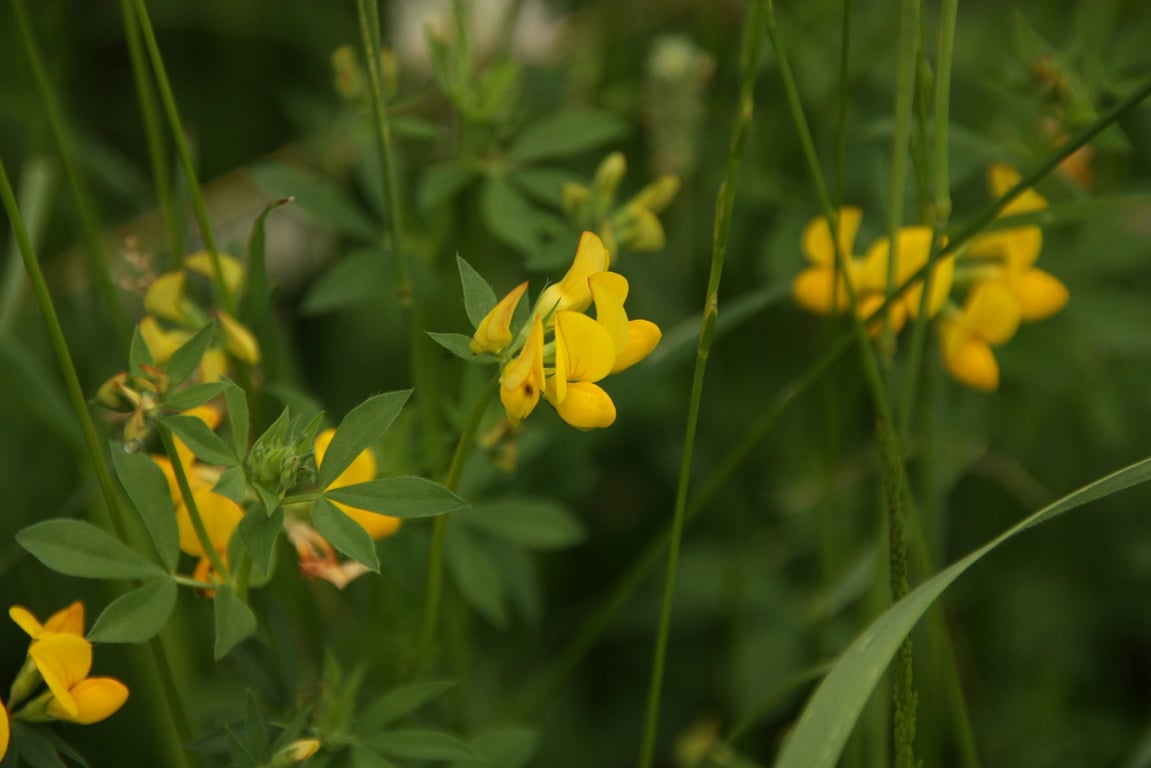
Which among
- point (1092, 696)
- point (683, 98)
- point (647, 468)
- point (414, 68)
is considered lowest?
point (1092, 696)

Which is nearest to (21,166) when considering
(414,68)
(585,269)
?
(414,68)

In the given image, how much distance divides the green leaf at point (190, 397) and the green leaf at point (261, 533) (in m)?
0.10

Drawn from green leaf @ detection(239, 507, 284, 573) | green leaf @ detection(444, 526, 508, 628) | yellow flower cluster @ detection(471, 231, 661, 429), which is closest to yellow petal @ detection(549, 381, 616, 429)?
yellow flower cluster @ detection(471, 231, 661, 429)

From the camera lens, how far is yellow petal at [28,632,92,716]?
91 cm

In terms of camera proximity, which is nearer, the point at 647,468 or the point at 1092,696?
the point at 1092,696

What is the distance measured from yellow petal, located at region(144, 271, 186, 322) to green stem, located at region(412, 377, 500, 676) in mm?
337

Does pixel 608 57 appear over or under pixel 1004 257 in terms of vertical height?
over

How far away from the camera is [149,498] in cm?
100

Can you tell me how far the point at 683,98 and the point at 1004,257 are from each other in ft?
1.94

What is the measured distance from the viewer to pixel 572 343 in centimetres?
90

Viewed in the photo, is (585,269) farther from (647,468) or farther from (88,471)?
(647,468)

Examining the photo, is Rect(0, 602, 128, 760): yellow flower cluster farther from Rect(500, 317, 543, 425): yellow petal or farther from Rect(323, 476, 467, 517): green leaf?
Rect(500, 317, 543, 425): yellow petal

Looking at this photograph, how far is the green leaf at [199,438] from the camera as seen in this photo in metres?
0.92

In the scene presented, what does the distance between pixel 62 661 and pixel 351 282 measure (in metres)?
0.62
